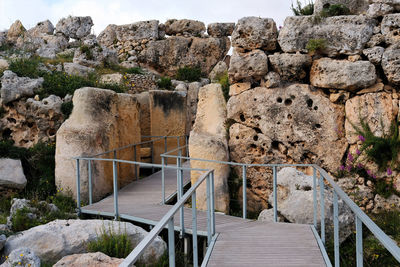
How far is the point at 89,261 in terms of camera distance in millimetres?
4473

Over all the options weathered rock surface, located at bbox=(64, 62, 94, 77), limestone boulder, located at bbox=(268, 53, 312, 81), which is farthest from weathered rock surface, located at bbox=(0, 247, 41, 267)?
weathered rock surface, located at bbox=(64, 62, 94, 77)

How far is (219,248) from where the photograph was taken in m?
4.87

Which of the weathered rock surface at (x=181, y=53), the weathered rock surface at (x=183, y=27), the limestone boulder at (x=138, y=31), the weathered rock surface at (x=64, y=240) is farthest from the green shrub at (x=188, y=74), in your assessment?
the weathered rock surface at (x=64, y=240)

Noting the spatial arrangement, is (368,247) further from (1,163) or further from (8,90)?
(8,90)

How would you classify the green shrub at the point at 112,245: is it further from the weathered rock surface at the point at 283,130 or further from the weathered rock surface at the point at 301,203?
the weathered rock surface at the point at 283,130

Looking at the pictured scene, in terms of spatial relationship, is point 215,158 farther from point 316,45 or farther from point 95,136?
point 316,45

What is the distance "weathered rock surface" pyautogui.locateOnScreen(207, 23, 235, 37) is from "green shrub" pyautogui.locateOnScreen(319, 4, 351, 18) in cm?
1455

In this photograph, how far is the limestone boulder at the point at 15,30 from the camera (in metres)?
19.9

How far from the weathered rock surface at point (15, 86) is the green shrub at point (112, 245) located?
18.1ft

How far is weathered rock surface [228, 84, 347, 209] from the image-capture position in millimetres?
8406

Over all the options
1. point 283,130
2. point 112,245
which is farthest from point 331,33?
point 112,245

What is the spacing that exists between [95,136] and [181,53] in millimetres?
14642

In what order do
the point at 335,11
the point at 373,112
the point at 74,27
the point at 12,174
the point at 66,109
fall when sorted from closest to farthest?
the point at 373,112 → the point at 12,174 → the point at 335,11 → the point at 66,109 → the point at 74,27

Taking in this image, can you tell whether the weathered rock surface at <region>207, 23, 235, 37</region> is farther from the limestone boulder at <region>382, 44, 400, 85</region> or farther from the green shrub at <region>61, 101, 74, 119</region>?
the limestone boulder at <region>382, 44, 400, 85</region>
